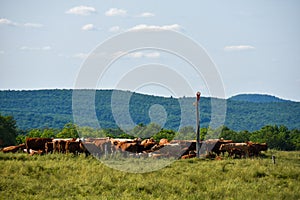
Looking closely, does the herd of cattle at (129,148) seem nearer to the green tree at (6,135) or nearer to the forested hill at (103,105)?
the green tree at (6,135)

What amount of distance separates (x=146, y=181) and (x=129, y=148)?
429 inches

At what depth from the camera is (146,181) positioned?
19.2 m

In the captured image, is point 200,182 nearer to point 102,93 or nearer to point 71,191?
point 71,191

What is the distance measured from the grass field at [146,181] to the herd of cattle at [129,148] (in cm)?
422

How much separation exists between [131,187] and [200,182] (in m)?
3.02

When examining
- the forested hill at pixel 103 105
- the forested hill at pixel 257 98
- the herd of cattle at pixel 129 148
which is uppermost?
the forested hill at pixel 257 98

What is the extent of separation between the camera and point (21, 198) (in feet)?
52.1

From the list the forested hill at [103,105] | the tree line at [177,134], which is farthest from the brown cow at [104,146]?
the forested hill at [103,105]

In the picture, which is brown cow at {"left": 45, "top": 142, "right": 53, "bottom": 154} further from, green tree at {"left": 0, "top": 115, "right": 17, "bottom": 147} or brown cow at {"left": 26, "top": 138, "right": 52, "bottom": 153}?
green tree at {"left": 0, "top": 115, "right": 17, "bottom": 147}

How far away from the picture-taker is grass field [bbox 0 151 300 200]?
17.1m

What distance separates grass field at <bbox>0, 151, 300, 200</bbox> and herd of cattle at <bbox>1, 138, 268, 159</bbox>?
13.8 feet

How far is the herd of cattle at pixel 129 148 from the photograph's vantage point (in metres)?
28.6

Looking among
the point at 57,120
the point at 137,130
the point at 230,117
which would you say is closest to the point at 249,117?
the point at 230,117

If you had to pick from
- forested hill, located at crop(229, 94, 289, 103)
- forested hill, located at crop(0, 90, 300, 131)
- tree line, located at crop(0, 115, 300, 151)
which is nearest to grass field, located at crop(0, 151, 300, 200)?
tree line, located at crop(0, 115, 300, 151)
